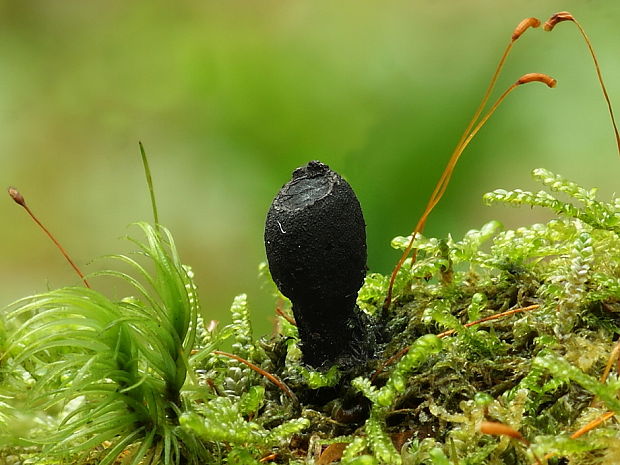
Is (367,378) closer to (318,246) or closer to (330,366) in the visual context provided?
(330,366)

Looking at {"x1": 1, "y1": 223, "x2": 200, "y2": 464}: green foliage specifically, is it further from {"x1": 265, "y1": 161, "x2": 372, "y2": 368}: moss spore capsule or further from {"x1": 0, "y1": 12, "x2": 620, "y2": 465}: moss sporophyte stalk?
{"x1": 265, "y1": 161, "x2": 372, "y2": 368}: moss spore capsule

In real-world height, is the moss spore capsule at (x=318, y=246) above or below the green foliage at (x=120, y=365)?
above

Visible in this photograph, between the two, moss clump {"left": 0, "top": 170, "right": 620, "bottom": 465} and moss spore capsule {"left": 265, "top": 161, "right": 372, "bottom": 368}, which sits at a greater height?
moss spore capsule {"left": 265, "top": 161, "right": 372, "bottom": 368}

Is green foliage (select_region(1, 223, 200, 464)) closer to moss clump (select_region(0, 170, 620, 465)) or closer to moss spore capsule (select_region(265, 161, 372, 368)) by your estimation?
moss clump (select_region(0, 170, 620, 465))

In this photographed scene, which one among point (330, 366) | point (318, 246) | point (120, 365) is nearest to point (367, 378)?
point (330, 366)

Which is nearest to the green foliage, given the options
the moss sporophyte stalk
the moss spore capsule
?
the moss sporophyte stalk

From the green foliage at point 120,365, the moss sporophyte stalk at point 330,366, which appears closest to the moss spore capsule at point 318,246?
the moss sporophyte stalk at point 330,366

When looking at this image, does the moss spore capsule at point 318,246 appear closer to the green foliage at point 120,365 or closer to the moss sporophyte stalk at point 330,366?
the moss sporophyte stalk at point 330,366

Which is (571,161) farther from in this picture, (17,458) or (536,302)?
(17,458)
